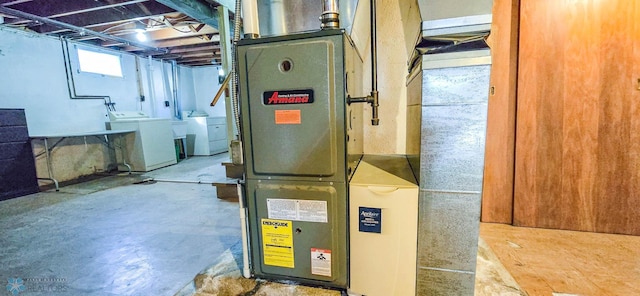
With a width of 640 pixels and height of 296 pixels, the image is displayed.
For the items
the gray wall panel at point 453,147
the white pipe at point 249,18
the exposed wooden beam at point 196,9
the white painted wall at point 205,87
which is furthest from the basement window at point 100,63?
the gray wall panel at point 453,147

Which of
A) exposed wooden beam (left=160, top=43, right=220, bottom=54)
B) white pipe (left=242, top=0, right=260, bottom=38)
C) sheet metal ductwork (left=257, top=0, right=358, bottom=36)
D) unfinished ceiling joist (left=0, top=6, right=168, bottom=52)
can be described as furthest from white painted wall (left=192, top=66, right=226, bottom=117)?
white pipe (left=242, top=0, right=260, bottom=38)

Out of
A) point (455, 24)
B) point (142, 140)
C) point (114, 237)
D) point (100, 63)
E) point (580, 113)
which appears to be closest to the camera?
point (455, 24)

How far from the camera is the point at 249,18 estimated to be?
3.98ft

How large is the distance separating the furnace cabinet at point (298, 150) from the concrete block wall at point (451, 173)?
1.08 feet

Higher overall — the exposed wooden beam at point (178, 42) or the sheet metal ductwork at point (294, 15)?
the exposed wooden beam at point (178, 42)

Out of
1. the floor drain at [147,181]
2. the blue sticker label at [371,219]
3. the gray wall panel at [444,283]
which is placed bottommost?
the floor drain at [147,181]

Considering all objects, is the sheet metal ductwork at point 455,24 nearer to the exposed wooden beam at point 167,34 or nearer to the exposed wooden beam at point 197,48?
the exposed wooden beam at point 167,34

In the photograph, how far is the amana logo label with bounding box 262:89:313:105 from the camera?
1114mm

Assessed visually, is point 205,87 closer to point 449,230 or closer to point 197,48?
point 197,48

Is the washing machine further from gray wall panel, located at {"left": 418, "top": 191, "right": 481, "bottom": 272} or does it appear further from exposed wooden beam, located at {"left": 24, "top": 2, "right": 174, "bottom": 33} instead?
gray wall panel, located at {"left": 418, "top": 191, "right": 481, "bottom": 272}

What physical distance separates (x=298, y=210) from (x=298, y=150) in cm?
28

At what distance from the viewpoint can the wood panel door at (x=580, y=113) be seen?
1.81 metres

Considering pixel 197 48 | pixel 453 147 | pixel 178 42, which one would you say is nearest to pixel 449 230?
pixel 453 147

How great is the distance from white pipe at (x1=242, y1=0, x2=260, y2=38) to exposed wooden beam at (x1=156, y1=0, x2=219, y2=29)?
2320 millimetres
